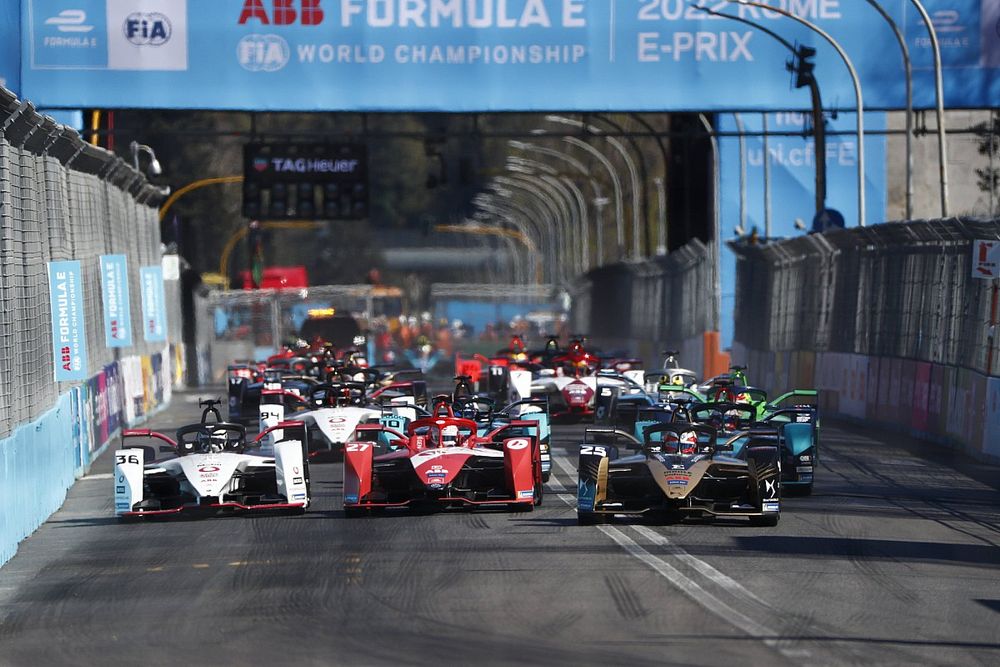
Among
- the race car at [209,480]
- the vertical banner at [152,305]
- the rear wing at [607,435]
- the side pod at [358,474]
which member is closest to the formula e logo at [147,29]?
the vertical banner at [152,305]

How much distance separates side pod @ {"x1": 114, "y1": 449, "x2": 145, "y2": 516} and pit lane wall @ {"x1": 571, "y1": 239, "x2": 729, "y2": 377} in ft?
66.6

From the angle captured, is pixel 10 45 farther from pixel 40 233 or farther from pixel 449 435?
pixel 449 435

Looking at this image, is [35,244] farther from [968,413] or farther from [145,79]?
[145,79]

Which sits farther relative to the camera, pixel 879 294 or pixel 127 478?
pixel 879 294

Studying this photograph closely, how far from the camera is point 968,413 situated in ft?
72.5

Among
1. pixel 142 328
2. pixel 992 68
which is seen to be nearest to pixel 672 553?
pixel 142 328

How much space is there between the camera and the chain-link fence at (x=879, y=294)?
22812 millimetres

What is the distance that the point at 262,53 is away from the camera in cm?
3450

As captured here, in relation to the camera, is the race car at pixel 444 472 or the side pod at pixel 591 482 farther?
the race car at pixel 444 472

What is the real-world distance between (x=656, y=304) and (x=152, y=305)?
2101cm

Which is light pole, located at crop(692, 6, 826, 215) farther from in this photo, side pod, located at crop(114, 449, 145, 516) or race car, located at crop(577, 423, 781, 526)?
side pod, located at crop(114, 449, 145, 516)

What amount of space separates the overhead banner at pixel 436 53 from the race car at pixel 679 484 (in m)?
19.8

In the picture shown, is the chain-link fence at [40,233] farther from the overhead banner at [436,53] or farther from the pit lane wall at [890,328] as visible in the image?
the pit lane wall at [890,328]

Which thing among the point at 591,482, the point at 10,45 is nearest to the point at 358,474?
the point at 591,482
